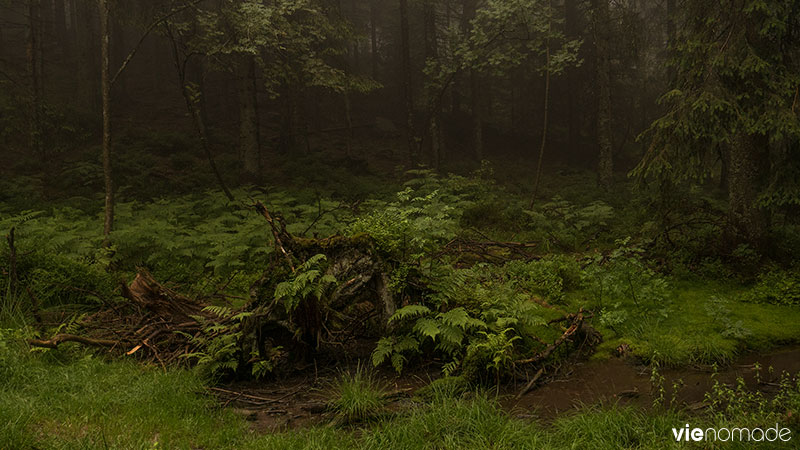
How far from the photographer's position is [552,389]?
4.91 m

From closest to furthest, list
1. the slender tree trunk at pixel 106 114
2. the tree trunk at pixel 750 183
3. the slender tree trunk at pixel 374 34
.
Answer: the tree trunk at pixel 750 183, the slender tree trunk at pixel 106 114, the slender tree trunk at pixel 374 34

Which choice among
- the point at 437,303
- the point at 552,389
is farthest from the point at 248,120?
the point at 552,389

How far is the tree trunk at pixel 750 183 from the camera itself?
7.88 m

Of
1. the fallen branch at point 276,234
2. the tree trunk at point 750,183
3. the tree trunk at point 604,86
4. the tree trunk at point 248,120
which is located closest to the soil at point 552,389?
the fallen branch at point 276,234

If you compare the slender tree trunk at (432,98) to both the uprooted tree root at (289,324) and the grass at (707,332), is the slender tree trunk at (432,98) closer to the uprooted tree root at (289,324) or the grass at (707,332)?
the grass at (707,332)

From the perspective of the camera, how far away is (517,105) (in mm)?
30719

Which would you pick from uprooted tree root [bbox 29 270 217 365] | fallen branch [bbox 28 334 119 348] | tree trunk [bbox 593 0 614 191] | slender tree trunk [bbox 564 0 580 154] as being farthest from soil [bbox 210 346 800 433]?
slender tree trunk [bbox 564 0 580 154]

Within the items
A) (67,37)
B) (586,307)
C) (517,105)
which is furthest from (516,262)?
(67,37)

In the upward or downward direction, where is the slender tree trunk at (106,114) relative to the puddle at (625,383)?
upward

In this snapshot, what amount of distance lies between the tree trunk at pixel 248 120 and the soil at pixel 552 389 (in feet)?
39.9

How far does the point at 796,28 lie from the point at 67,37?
130 feet

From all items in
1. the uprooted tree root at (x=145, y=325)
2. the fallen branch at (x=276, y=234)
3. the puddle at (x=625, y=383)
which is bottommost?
the puddle at (x=625, y=383)

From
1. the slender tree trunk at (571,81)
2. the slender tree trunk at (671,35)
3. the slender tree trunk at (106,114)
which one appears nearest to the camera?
the slender tree trunk at (671,35)

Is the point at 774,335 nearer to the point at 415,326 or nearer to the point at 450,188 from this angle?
the point at 415,326
